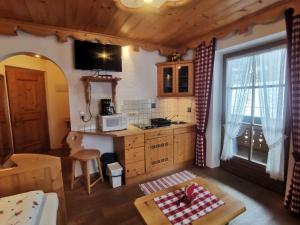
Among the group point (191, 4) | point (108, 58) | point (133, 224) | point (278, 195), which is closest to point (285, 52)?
point (191, 4)

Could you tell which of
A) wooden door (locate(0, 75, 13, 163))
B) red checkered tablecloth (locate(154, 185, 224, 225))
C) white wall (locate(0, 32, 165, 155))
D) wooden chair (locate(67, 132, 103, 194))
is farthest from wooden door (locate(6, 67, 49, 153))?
red checkered tablecloth (locate(154, 185, 224, 225))

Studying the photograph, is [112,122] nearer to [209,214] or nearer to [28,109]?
[209,214]

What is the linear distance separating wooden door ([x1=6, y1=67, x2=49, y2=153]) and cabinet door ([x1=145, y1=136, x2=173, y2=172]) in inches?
115

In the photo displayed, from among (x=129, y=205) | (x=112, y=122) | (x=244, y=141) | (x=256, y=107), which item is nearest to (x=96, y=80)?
(x=112, y=122)

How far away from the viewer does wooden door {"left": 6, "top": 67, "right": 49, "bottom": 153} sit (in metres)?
3.53

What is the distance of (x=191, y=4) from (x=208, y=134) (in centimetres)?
210

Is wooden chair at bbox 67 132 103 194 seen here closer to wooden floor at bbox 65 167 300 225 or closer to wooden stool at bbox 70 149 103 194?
wooden stool at bbox 70 149 103 194

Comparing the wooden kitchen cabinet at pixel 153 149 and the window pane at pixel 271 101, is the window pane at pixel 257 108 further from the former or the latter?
the wooden kitchen cabinet at pixel 153 149

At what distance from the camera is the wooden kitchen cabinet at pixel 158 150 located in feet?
8.82

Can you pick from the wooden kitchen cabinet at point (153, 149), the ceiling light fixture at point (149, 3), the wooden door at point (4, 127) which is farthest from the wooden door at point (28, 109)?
the ceiling light fixture at point (149, 3)

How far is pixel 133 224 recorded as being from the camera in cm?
178

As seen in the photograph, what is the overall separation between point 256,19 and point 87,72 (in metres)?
Result: 2.50

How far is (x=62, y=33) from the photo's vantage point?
95.5 inches

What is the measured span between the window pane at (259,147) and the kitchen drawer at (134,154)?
5.63 ft
